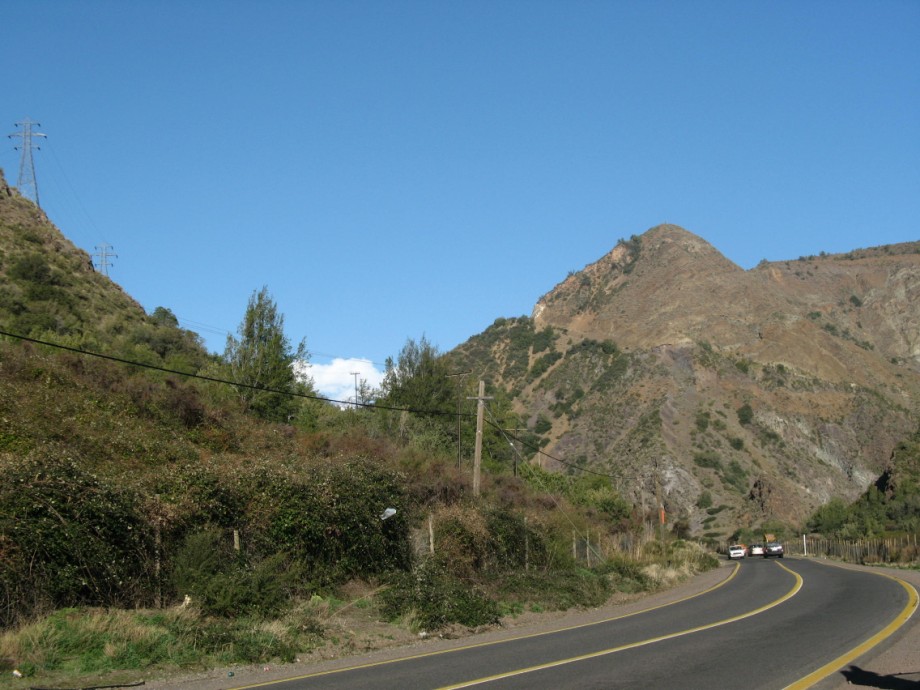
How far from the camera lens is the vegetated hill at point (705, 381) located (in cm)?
8362

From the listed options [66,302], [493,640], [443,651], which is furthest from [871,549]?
[66,302]

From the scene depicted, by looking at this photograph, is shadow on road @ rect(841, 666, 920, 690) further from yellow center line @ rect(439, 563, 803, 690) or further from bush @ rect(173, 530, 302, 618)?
bush @ rect(173, 530, 302, 618)

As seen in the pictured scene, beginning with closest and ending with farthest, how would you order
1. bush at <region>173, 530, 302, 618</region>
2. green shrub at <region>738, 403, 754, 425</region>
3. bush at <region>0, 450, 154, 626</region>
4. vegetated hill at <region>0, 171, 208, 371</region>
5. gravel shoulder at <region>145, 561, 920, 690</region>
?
gravel shoulder at <region>145, 561, 920, 690</region> → bush at <region>0, 450, 154, 626</region> → bush at <region>173, 530, 302, 618</region> → vegetated hill at <region>0, 171, 208, 371</region> → green shrub at <region>738, 403, 754, 425</region>

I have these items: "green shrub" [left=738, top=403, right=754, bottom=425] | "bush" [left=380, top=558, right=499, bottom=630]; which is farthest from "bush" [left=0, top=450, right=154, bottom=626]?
"green shrub" [left=738, top=403, right=754, bottom=425]

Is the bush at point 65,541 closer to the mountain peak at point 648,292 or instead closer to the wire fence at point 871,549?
the wire fence at point 871,549

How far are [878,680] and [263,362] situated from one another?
32.2 metres

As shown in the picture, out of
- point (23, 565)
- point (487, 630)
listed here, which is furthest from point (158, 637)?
point (487, 630)

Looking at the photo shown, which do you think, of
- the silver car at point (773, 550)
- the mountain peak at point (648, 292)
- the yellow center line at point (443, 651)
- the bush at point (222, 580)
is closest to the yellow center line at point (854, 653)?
the yellow center line at point (443, 651)

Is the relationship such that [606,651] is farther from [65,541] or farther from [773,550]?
[773,550]

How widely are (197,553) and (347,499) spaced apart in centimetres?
520

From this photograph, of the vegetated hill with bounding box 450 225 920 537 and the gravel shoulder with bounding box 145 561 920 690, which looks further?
the vegetated hill with bounding box 450 225 920 537

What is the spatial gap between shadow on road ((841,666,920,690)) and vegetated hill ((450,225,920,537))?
171 feet

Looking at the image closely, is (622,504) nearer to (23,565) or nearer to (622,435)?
(622,435)

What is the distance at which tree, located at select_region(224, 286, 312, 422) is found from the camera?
38.2 meters
